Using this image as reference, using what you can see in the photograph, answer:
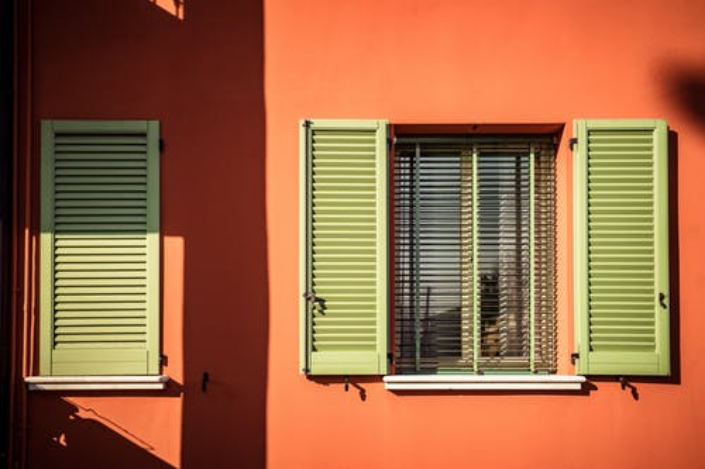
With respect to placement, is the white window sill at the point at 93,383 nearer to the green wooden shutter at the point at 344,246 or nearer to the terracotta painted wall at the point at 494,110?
the terracotta painted wall at the point at 494,110

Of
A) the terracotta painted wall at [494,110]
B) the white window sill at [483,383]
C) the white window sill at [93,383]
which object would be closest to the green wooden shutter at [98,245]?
the white window sill at [93,383]

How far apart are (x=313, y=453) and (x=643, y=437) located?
6.84ft

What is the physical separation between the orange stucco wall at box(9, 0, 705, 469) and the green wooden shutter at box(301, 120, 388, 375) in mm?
115

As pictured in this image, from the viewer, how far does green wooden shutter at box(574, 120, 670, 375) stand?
374 centimetres

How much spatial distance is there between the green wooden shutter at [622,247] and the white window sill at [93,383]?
270 cm

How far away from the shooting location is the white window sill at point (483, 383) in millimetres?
3742

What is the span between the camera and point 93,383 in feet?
12.2
